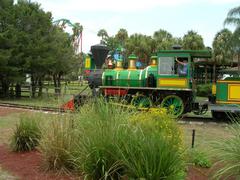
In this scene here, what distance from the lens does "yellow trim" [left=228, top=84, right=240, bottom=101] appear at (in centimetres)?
1579

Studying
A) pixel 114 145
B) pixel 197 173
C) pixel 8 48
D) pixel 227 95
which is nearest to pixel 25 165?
pixel 114 145

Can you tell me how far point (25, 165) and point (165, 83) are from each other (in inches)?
408

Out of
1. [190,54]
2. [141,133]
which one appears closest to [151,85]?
[190,54]

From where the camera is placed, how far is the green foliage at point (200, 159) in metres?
6.76

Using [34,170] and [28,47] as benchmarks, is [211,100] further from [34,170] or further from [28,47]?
[28,47]

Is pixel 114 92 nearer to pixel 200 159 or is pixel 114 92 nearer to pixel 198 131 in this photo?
pixel 198 131

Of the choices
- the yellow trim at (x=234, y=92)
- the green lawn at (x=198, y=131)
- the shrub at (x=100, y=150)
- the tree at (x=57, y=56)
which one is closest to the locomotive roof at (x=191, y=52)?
the yellow trim at (x=234, y=92)

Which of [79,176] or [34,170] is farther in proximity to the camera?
[34,170]

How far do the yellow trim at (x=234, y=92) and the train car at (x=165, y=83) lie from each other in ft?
5.04

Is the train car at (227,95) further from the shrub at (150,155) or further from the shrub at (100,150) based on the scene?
the shrub at (150,155)

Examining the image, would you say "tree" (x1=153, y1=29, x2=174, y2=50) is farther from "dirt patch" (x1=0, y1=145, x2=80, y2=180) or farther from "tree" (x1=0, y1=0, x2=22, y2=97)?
"dirt patch" (x1=0, y1=145, x2=80, y2=180)

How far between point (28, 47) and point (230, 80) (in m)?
16.3

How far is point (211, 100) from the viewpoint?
16.6 meters

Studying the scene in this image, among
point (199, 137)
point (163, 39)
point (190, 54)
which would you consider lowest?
point (199, 137)
